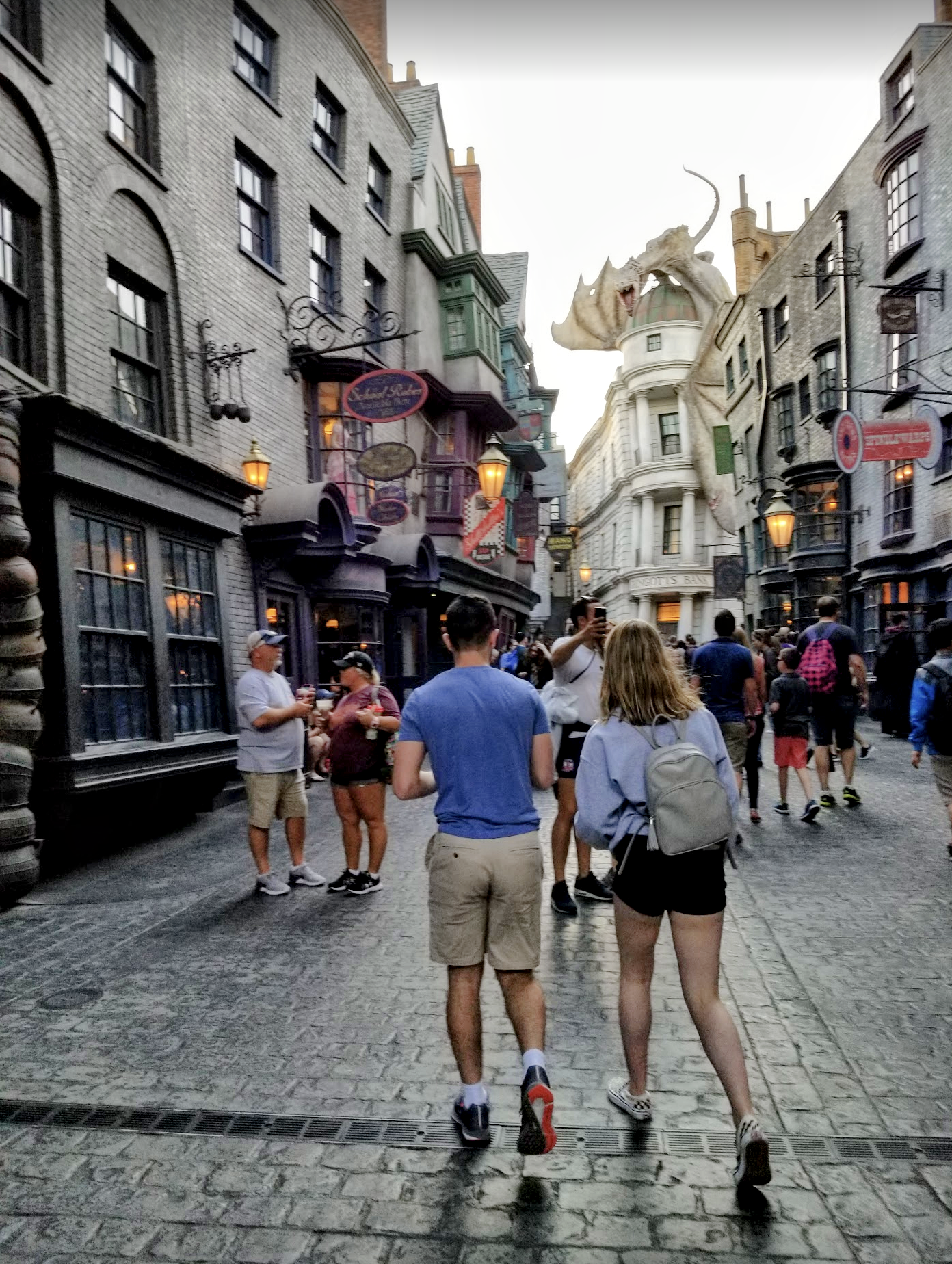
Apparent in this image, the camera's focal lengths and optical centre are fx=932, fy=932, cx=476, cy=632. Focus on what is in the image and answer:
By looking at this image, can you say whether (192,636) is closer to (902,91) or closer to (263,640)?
(263,640)

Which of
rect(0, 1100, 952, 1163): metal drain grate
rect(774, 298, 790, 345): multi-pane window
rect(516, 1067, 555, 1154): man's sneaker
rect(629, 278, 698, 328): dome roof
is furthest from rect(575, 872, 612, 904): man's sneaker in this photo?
rect(629, 278, 698, 328): dome roof

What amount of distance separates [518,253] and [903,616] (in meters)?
21.9

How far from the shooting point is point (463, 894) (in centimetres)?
324

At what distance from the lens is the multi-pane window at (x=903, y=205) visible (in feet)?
64.8

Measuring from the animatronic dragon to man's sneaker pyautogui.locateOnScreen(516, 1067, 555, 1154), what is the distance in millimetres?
33036

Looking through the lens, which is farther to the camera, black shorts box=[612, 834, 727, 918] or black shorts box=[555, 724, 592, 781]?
black shorts box=[555, 724, 592, 781]

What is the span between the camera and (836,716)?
962 centimetres

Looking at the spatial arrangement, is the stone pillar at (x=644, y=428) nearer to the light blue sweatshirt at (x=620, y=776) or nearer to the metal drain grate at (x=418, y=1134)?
the light blue sweatshirt at (x=620, y=776)

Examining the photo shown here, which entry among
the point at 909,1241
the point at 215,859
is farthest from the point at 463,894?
the point at 215,859

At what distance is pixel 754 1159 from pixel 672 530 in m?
46.7

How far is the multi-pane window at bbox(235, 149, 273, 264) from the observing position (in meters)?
13.4

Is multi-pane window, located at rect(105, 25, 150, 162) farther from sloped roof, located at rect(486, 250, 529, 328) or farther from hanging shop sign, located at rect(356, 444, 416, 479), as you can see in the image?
sloped roof, located at rect(486, 250, 529, 328)

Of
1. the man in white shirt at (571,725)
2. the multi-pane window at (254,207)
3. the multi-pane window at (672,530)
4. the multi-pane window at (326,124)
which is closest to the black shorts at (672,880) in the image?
the man in white shirt at (571,725)

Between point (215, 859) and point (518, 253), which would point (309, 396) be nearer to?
point (215, 859)
